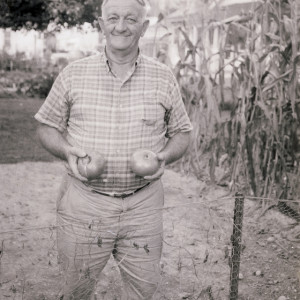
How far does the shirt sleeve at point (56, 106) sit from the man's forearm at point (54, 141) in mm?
32

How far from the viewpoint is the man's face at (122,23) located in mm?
2049

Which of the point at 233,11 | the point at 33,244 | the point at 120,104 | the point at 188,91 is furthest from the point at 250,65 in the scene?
the point at 233,11

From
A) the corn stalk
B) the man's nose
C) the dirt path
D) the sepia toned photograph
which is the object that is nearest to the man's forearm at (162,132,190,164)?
the sepia toned photograph

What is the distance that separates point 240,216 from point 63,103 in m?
0.84

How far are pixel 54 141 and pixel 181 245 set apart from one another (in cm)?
184

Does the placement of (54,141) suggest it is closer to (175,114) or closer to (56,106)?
(56,106)

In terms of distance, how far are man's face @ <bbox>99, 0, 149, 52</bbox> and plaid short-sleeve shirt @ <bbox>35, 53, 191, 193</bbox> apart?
90 mm

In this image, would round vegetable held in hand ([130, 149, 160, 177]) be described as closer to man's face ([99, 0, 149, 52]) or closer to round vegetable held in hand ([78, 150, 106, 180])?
round vegetable held in hand ([78, 150, 106, 180])

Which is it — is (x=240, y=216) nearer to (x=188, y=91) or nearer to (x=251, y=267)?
(x=251, y=267)

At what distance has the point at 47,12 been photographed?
911 centimetres

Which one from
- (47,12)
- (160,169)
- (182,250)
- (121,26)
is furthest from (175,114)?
(47,12)

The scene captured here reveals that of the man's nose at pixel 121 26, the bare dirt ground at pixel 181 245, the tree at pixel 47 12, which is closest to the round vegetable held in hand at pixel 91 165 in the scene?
the bare dirt ground at pixel 181 245

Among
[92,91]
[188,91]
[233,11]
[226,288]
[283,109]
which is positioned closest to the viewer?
[92,91]

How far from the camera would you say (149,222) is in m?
2.16
